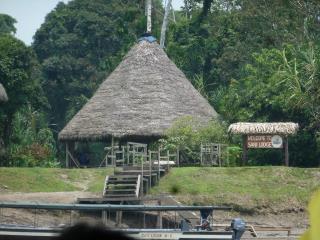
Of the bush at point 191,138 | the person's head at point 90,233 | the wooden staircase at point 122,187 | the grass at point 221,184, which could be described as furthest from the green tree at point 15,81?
the person's head at point 90,233

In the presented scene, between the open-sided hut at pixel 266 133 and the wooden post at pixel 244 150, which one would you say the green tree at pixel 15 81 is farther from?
the open-sided hut at pixel 266 133

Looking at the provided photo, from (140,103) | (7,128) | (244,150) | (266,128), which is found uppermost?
(140,103)

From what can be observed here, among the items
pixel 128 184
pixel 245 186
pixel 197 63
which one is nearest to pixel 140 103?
pixel 197 63

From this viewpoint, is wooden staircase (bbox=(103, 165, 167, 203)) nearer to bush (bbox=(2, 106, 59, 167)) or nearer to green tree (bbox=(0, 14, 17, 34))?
bush (bbox=(2, 106, 59, 167))

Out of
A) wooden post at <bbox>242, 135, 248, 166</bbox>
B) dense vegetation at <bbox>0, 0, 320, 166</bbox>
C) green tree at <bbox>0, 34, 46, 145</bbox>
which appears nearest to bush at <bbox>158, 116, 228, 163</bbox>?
dense vegetation at <bbox>0, 0, 320, 166</bbox>

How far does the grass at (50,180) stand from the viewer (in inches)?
1015

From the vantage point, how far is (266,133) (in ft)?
89.9

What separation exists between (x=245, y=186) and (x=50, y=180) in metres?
5.54

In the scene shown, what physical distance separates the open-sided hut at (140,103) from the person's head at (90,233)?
31.1 m

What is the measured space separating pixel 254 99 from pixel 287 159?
3.57m

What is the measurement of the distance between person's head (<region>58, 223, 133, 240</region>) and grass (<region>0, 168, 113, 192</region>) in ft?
80.5

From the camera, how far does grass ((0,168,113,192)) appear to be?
2578cm

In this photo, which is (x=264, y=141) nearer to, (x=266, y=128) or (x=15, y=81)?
(x=266, y=128)

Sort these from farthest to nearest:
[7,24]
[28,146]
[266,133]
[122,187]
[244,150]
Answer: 1. [7,24]
2. [28,146]
3. [244,150]
4. [266,133]
5. [122,187]
